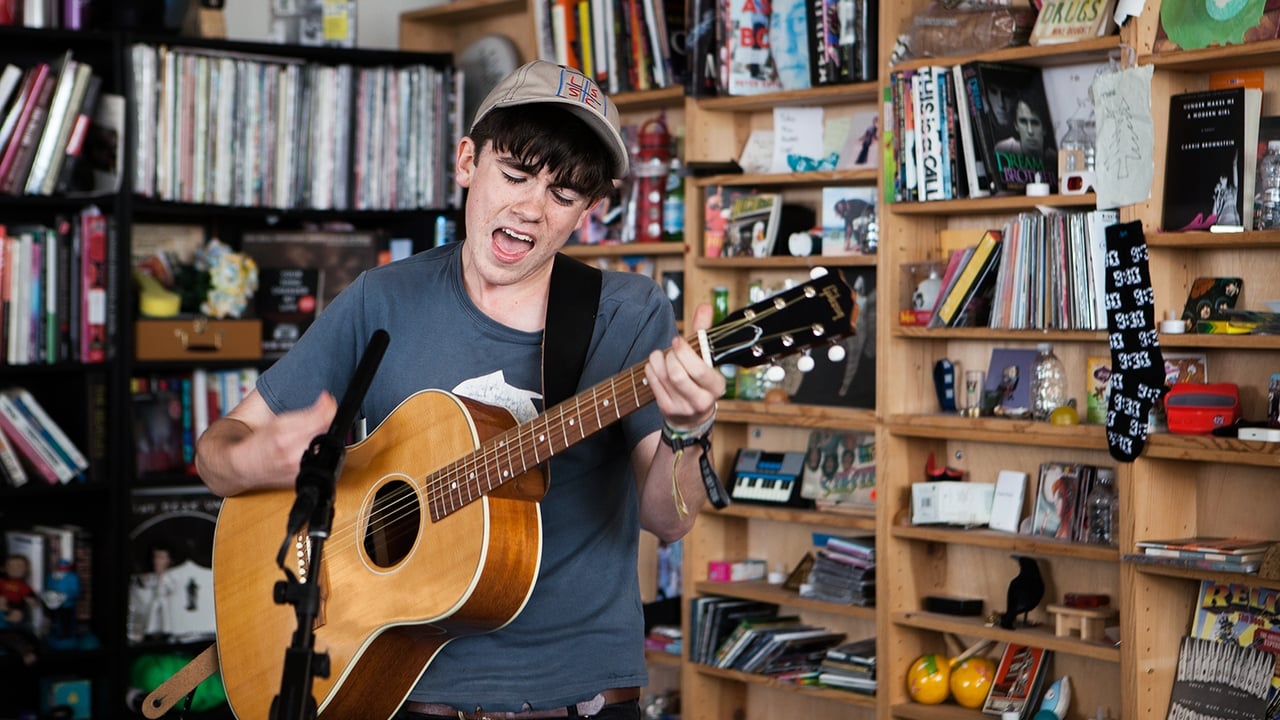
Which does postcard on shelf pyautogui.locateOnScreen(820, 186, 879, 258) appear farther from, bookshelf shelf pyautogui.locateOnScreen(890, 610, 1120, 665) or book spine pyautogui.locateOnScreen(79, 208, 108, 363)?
book spine pyautogui.locateOnScreen(79, 208, 108, 363)

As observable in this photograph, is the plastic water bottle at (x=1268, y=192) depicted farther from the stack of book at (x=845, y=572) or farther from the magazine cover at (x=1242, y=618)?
the stack of book at (x=845, y=572)

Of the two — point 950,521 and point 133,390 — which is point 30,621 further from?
point 950,521

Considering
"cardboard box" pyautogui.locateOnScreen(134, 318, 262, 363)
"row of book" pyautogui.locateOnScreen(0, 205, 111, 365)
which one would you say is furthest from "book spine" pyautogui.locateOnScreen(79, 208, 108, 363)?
"cardboard box" pyautogui.locateOnScreen(134, 318, 262, 363)

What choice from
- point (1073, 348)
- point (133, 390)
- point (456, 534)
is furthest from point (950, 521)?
point (133, 390)

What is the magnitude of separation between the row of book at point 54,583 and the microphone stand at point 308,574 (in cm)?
269

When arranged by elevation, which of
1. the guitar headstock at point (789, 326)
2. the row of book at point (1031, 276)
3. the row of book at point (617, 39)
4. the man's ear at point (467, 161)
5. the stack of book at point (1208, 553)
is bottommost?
the stack of book at point (1208, 553)

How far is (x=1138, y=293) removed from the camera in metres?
2.84

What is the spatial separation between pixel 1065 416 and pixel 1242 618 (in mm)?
552

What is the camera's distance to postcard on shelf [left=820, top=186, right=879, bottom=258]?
3535 millimetres

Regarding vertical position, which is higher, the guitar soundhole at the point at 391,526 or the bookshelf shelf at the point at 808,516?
the guitar soundhole at the point at 391,526

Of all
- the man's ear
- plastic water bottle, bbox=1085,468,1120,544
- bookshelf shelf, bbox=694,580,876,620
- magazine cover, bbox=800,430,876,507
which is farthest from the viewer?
magazine cover, bbox=800,430,876,507

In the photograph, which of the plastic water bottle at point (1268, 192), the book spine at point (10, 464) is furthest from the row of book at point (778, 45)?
the book spine at point (10, 464)

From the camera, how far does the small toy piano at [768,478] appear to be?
3.71m

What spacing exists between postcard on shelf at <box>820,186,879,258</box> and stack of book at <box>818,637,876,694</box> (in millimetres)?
1008
